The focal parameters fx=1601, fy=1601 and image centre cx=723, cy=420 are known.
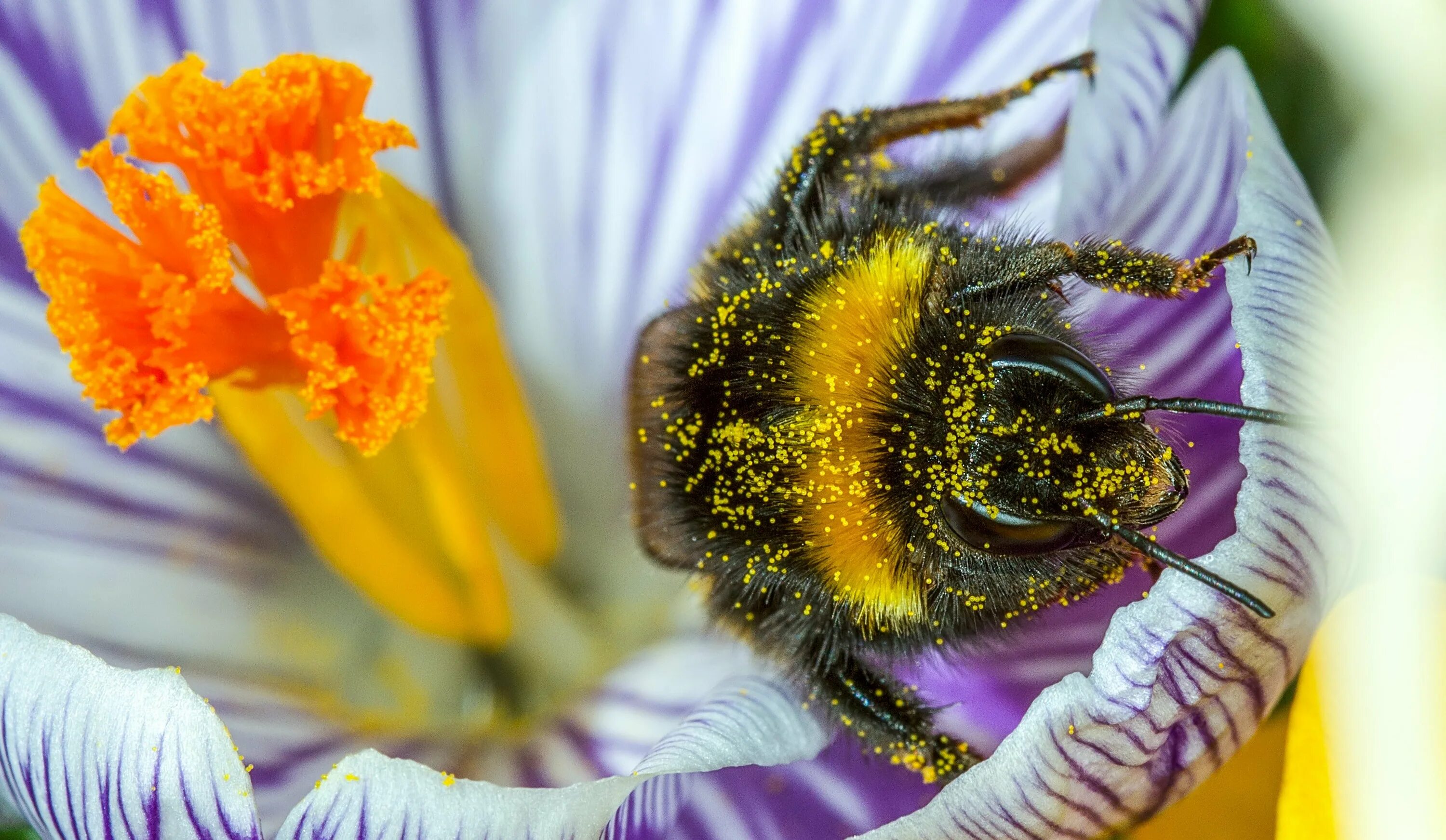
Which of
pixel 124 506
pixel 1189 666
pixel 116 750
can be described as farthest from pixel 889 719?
pixel 124 506

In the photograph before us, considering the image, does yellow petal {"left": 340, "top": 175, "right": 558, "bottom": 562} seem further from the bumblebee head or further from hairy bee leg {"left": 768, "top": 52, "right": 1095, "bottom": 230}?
the bumblebee head

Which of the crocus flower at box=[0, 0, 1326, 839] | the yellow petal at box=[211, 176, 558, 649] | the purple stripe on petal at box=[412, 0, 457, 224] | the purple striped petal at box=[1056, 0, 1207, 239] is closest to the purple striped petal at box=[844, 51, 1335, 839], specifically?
the crocus flower at box=[0, 0, 1326, 839]

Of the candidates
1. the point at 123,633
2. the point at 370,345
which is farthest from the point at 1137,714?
the point at 123,633

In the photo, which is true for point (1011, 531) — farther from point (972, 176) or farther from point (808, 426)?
point (972, 176)

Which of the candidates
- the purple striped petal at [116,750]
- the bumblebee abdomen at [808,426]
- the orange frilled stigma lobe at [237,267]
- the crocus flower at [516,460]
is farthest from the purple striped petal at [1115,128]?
the purple striped petal at [116,750]

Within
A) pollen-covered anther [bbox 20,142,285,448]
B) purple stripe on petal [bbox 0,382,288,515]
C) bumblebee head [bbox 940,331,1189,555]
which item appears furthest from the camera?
purple stripe on petal [bbox 0,382,288,515]

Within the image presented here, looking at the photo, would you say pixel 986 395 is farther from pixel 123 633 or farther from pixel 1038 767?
pixel 123 633
